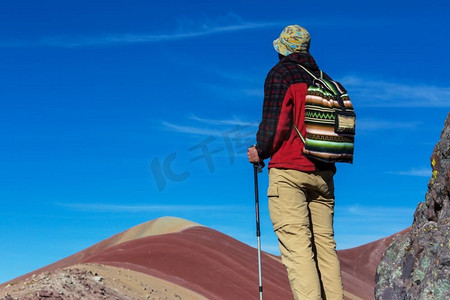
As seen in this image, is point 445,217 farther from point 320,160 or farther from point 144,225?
point 144,225

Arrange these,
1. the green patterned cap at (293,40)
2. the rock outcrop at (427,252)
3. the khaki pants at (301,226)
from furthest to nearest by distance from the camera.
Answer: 1. the green patterned cap at (293,40)
2. the khaki pants at (301,226)
3. the rock outcrop at (427,252)

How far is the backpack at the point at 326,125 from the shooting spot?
14.6 ft

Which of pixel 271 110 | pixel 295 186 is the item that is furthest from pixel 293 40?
pixel 295 186

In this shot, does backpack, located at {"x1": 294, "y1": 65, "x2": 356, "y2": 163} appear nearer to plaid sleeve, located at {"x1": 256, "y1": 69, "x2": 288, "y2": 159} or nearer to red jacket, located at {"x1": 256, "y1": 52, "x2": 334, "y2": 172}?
red jacket, located at {"x1": 256, "y1": 52, "x2": 334, "y2": 172}

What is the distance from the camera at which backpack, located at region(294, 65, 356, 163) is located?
4457mm

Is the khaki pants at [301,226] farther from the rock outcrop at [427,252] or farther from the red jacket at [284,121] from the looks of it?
the rock outcrop at [427,252]

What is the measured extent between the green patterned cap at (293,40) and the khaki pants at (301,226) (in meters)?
1.02

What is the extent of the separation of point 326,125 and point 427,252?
1.15 m

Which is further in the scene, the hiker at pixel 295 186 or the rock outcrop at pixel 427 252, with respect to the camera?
the hiker at pixel 295 186

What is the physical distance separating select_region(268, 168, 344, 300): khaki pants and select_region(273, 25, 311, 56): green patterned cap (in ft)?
3.36

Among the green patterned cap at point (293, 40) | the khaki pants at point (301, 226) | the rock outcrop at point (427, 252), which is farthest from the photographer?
the green patterned cap at point (293, 40)

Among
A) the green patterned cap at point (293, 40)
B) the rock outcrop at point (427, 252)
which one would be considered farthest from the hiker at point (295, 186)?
the rock outcrop at point (427, 252)

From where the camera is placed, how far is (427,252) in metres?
4.14

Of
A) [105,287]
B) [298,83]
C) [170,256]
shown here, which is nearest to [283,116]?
[298,83]
